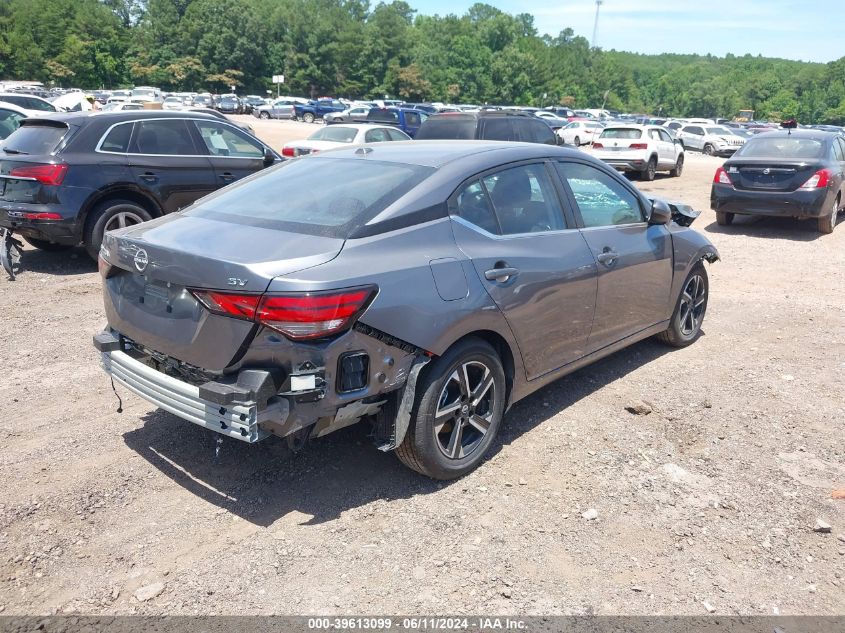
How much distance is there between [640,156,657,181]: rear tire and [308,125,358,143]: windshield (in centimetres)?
837

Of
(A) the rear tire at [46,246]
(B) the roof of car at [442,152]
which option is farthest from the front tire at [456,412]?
(A) the rear tire at [46,246]

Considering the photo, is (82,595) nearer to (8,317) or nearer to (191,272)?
(191,272)

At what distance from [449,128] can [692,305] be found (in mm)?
9409

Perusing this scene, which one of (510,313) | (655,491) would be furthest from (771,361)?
(510,313)

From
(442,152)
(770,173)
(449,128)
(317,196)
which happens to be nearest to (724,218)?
(770,173)

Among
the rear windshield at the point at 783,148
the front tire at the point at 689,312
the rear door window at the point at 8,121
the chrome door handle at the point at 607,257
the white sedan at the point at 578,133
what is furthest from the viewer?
the white sedan at the point at 578,133

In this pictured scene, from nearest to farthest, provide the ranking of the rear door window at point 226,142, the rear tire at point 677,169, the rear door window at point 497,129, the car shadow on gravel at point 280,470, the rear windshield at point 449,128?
1. the car shadow on gravel at point 280,470
2. the rear door window at point 226,142
3. the rear windshield at point 449,128
4. the rear door window at point 497,129
5. the rear tire at point 677,169

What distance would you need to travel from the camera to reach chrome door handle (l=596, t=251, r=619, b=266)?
Answer: 14.9ft

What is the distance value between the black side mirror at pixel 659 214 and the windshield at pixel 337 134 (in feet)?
40.5

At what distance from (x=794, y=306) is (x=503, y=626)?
20.3 feet

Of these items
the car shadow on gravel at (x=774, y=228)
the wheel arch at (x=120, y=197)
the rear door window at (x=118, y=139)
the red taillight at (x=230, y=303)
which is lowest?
the car shadow on gravel at (x=774, y=228)

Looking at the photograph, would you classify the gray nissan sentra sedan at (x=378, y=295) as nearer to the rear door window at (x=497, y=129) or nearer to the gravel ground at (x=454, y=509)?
the gravel ground at (x=454, y=509)

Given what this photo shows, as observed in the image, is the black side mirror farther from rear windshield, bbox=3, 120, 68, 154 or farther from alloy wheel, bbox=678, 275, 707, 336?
rear windshield, bbox=3, 120, 68, 154

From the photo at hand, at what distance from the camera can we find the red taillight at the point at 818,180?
426 inches
